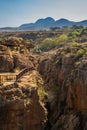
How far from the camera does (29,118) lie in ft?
93.5

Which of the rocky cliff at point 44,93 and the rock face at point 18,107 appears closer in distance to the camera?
the rock face at point 18,107

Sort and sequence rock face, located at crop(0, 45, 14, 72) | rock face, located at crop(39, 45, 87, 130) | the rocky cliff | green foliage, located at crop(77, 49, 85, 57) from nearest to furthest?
the rocky cliff → rock face, located at crop(0, 45, 14, 72) → rock face, located at crop(39, 45, 87, 130) → green foliage, located at crop(77, 49, 85, 57)

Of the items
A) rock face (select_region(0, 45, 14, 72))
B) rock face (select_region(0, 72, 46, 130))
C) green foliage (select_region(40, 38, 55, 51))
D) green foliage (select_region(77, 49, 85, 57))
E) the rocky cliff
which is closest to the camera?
rock face (select_region(0, 72, 46, 130))

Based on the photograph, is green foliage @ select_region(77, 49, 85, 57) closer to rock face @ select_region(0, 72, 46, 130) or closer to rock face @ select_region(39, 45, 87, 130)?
Result: rock face @ select_region(39, 45, 87, 130)

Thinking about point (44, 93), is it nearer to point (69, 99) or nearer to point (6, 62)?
point (6, 62)

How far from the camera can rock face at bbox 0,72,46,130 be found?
27.0 m

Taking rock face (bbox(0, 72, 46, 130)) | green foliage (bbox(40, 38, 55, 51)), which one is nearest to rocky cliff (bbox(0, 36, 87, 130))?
rock face (bbox(0, 72, 46, 130))

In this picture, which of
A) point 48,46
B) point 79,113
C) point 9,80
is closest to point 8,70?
point 9,80

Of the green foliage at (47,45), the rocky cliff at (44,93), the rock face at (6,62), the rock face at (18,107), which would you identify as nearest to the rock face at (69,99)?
the rocky cliff at (44,93)

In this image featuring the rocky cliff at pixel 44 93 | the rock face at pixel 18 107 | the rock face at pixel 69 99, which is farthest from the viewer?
the rock face at pixel 69 99

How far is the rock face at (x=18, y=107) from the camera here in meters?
27.0

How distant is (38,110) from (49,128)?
1441 cm

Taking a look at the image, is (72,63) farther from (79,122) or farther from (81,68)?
(79,122)

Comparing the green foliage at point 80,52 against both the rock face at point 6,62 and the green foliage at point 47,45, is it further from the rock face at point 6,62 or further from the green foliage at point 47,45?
the green foliage at point 47,45
